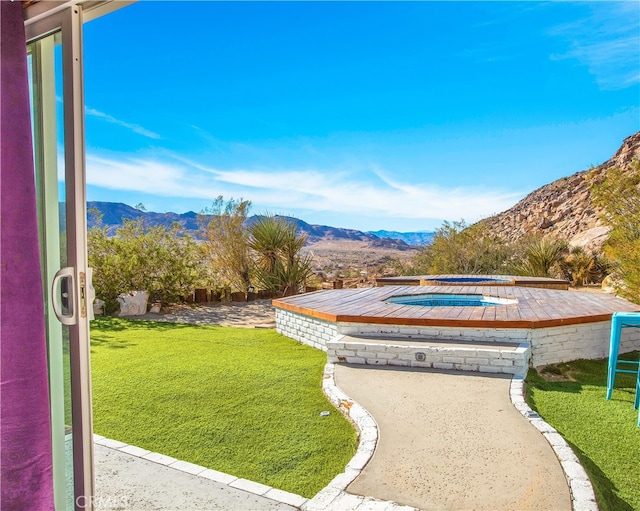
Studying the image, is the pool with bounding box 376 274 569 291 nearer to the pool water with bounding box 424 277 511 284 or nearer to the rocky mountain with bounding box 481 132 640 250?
the pool water with bounding box 424 277 511 284

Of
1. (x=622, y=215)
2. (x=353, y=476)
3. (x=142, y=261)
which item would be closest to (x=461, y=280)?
(x=622, y=215)

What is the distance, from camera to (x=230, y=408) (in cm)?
370

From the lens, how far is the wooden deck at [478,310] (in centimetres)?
483

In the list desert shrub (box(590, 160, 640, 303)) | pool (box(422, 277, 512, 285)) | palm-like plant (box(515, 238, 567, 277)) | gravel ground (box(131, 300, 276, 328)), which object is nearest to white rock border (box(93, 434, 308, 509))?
gravel ground (box(131, 300, 276, 328))

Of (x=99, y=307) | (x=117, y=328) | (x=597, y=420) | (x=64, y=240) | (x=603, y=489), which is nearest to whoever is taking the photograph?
(x=64, y=240)

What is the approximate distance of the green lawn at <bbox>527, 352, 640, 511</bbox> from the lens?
2.44m

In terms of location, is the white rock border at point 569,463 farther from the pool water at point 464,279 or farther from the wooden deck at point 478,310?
the pool water at point 464,279

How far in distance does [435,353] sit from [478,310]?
1.36 metres

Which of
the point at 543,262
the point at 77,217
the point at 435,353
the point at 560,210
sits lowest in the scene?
the point at 435,353

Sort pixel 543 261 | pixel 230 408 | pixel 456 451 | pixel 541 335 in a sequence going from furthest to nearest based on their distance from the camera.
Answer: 1. pixel 543 261
2. pixel 541 335
3. pixel 230 408
4. pixel 456 451

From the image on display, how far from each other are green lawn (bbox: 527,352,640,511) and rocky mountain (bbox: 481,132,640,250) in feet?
59.3

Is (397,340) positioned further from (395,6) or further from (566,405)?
(395,6)

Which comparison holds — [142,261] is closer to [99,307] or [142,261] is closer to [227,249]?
[99,307]

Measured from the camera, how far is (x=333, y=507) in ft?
7.11
